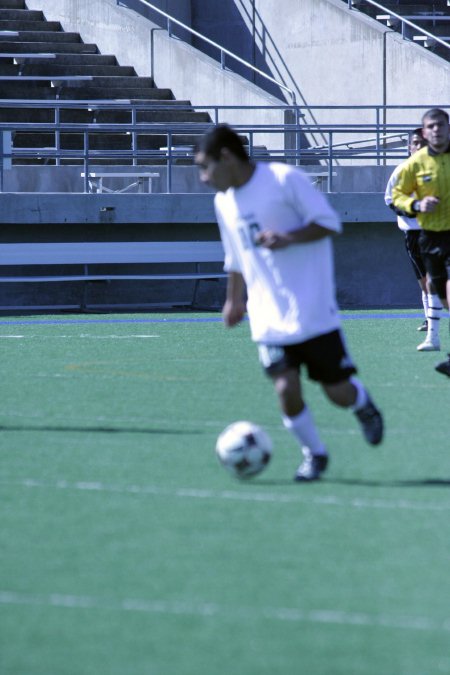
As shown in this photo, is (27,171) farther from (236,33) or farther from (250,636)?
(250,636)

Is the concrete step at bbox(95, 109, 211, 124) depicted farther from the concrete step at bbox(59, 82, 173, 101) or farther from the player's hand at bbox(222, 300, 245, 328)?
the player's hand at bbox(222, 300, 245, 328)

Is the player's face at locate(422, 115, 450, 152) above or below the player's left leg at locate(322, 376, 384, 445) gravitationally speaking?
above

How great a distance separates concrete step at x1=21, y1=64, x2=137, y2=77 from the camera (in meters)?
27.3

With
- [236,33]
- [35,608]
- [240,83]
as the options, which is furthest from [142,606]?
[236,33]

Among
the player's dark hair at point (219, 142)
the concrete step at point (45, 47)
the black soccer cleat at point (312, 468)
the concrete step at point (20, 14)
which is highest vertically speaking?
the concrete step at point (20, 14)

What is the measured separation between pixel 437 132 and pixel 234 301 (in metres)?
5.10

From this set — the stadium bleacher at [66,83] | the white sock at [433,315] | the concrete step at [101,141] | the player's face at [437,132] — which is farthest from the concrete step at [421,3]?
the player's face at [437,132]

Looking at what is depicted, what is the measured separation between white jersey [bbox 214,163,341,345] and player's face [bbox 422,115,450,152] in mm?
5071

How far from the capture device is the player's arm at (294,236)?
6574mm

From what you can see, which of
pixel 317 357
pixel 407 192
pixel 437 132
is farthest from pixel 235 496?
pixel 407 192

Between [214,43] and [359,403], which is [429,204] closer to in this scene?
[359,403]

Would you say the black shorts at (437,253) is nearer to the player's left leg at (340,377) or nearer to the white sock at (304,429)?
the player's left leg at (340,377)

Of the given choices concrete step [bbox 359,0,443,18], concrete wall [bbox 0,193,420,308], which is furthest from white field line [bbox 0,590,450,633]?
concrete step [bbox 359,0,443,18]

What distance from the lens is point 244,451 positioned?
700 cm
